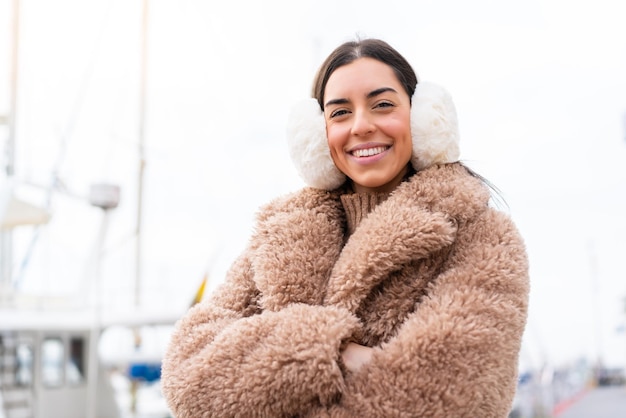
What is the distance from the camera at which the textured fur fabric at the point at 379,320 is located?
63.2 inches

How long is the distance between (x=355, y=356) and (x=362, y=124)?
0.57m

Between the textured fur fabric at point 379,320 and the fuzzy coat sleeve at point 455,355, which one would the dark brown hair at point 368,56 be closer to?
the textured fur fabric at point 379,320

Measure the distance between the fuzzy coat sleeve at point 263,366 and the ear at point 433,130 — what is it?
46 cm

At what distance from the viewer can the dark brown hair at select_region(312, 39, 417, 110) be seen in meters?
1.96

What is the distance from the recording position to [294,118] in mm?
2000

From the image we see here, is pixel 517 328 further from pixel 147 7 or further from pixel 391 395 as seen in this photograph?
pixel 147 7

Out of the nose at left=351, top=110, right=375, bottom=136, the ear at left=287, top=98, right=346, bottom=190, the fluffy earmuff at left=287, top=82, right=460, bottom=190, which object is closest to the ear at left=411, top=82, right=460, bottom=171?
the fluffy earmuff at left=287, top=82, right=460, bottom=190

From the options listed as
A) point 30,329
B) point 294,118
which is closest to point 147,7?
point 30,329

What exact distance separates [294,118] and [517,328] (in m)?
0.78

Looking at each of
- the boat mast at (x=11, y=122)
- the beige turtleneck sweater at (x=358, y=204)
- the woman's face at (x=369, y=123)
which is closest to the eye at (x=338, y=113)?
the woman's face at (x=369, y=123)

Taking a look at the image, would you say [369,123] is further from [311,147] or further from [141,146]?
[141,146]

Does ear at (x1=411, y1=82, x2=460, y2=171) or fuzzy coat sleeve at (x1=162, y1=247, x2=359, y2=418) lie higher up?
ear at (x1=411, y1=82, x2=460, y2=171)

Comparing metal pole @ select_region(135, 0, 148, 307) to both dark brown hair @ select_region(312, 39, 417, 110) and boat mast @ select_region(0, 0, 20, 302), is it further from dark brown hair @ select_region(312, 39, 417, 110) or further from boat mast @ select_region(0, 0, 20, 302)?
dark brown hair @ select_region(312, 39, 417, 110)

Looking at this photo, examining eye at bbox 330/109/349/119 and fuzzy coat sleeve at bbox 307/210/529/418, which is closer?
fuzzy coat sleeve at bbox 307/210/529/418
